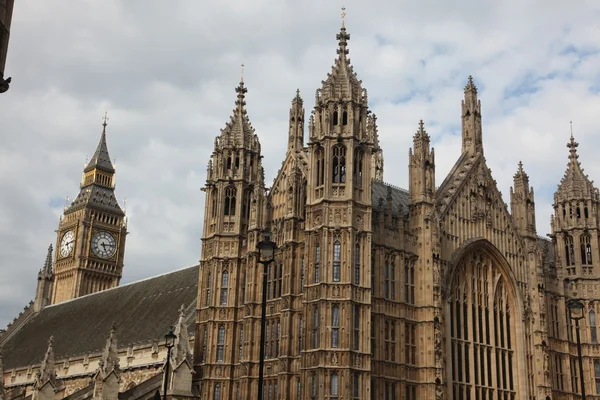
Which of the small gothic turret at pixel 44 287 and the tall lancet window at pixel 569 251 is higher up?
the small gothic turret at pixel 44 287

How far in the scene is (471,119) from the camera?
179ft

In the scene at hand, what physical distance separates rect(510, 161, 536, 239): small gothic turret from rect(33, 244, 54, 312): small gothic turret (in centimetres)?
5500

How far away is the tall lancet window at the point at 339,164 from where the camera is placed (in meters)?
43.9

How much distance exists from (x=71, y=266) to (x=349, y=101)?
59152 mm

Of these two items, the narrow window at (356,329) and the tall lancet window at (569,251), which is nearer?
the narrow window at (356,329)

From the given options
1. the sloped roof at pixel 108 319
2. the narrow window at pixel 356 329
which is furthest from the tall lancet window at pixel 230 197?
the narrow window at pixel 356 329

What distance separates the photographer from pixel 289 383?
142 feet

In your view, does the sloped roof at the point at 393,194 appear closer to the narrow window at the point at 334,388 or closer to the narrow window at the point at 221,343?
the narrow window at the point at 221,343

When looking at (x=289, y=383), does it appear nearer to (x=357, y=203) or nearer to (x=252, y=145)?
(x=357, y=203)

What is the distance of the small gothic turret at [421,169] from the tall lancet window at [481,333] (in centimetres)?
522

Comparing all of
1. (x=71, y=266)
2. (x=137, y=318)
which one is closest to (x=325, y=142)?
(x=137, y=318)

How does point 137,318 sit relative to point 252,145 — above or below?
below

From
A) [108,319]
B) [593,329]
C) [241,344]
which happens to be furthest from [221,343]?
[593,329]

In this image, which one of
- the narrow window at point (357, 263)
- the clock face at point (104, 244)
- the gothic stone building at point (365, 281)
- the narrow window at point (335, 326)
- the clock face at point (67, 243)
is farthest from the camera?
the clock face at point (104, 244)
